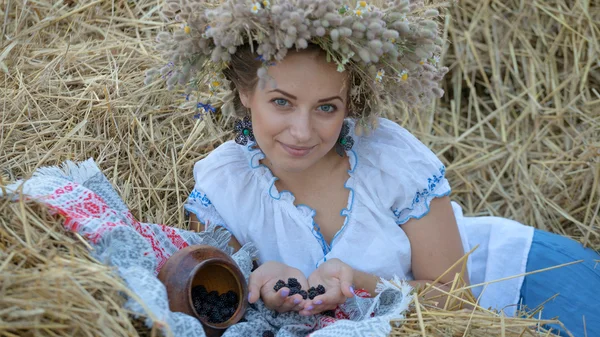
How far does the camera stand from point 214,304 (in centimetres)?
212

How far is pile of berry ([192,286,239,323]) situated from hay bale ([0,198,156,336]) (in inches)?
12.9

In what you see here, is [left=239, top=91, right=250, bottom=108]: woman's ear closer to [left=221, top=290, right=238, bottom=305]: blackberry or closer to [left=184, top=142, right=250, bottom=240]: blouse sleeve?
[left=184, top=142, right=250, bottom=240]: blouse sleeve

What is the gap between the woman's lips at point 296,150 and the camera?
2297 mm

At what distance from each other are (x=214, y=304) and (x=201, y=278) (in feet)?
0.29

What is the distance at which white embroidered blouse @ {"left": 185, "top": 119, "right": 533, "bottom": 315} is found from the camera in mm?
2510

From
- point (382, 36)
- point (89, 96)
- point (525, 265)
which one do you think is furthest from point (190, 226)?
point (525, 265)

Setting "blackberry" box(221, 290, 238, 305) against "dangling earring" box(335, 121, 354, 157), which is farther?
"dangling earring" box(335, 121, 354, 157)

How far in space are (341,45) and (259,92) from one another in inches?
12.9

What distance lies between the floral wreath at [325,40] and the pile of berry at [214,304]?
0.63 m

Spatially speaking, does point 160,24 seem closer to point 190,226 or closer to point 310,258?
point 190,226

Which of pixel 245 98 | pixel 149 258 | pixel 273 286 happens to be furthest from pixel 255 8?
pixel 273 286

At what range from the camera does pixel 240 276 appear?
216 cm

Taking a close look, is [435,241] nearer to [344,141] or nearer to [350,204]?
[350,204]

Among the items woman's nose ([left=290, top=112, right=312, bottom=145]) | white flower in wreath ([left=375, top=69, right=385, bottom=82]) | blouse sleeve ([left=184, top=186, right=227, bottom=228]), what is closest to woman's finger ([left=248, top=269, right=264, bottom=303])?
blouse sleeve ([left=184, top=186, right=227, bottom=228])
